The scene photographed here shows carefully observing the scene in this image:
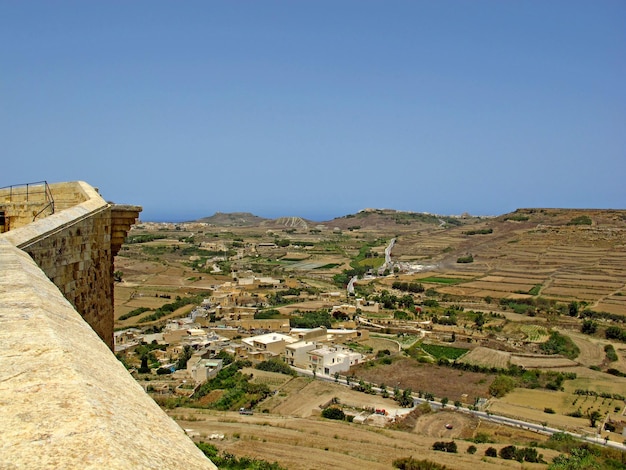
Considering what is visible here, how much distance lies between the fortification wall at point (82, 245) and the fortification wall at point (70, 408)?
1862 mm

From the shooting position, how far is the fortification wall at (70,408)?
4.15 feet

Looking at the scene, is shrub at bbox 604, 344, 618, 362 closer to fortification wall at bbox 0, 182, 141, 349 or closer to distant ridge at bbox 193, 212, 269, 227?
fortification wall at bbox 0, 182, 141, 349

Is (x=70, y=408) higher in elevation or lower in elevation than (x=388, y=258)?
higher

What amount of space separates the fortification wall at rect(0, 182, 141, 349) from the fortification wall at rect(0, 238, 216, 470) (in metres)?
1.86

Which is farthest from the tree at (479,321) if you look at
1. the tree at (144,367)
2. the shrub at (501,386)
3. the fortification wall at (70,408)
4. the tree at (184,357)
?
the fortification wall at (70,408)

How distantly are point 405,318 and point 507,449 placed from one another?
23518 mm

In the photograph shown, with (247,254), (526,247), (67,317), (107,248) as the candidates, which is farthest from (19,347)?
(247,254)

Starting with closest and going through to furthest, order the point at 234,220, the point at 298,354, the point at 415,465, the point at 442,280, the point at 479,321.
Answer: the point at 415,465
the point at 298,354
the point at 479,321
the point at 442,280
the point at 234,220

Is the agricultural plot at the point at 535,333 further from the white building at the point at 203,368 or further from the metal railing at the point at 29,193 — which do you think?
the metal railing at the point at 29,193

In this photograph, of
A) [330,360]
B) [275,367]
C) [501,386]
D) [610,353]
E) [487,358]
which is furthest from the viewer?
[610,353]

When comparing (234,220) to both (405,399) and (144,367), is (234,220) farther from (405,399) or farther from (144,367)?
(405,399)

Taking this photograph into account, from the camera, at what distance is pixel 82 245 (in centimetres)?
502

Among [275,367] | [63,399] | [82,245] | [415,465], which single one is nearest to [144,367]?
[275,367]

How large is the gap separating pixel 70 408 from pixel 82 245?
387cm
